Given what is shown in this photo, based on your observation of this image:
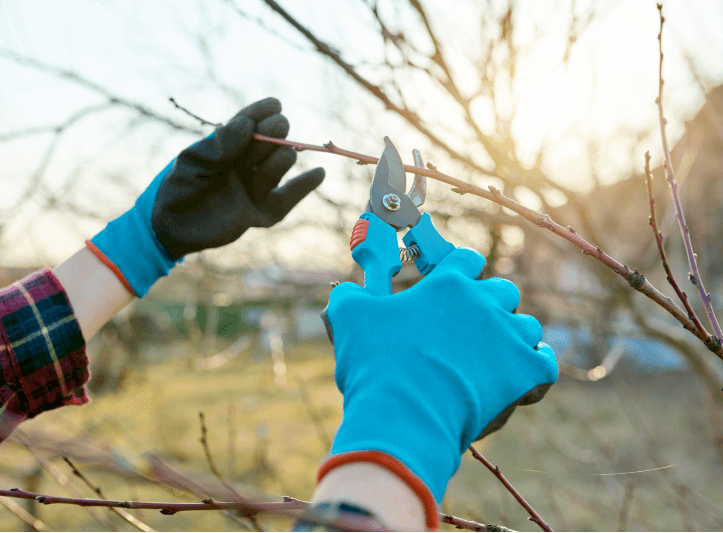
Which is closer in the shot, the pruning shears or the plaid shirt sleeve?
the pruning shears

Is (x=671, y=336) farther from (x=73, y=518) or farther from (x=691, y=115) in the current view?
(x=73, y=518)

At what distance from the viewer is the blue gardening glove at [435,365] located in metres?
0.81

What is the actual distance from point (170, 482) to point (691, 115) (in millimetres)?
3619

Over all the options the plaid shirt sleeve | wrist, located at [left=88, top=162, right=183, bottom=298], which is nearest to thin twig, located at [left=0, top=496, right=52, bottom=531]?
the plaid shirt sleeve

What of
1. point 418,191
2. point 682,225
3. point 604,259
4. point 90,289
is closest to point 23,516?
point 90,289

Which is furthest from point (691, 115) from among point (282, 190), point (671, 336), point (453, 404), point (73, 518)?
point (73, 518)

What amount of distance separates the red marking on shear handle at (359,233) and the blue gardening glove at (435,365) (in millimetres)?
153

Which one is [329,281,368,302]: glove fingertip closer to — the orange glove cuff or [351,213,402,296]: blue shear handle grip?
[351,213,402,296]: blue shear handle grip

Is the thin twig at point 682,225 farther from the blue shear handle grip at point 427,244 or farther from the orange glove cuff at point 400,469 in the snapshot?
the orange glove cuff at point 400,469

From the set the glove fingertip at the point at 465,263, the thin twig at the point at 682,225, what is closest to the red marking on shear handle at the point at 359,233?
the glove fingertip at the point at 465,263

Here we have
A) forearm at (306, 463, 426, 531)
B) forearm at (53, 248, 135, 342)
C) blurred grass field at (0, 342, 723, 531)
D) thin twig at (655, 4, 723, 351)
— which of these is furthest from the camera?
blurred grass field at (0, 342, 723, 531)

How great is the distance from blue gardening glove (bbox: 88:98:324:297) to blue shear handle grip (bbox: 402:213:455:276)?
51 cm

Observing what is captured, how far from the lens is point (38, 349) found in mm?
1403

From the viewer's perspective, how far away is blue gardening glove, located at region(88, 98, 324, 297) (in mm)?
1563
